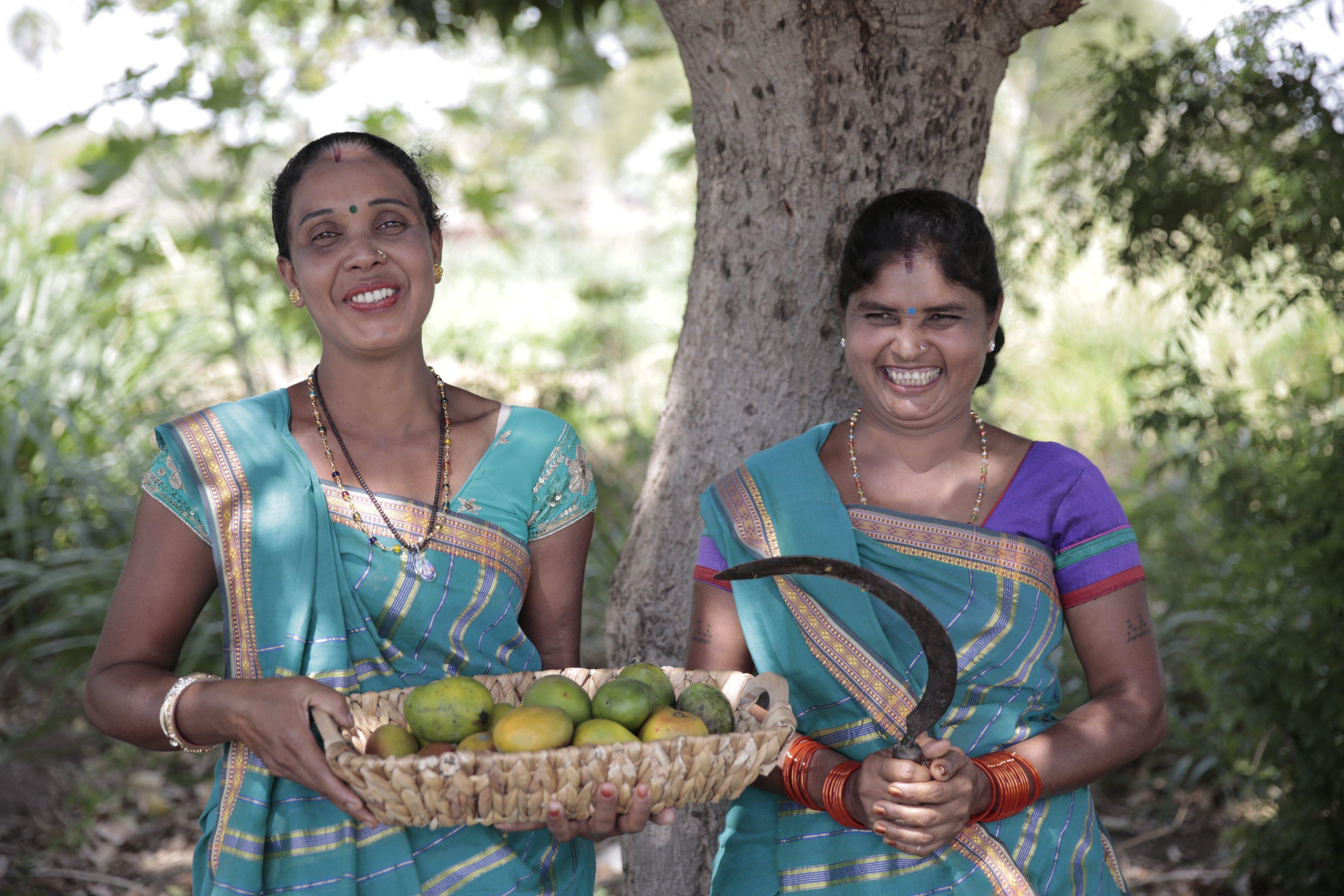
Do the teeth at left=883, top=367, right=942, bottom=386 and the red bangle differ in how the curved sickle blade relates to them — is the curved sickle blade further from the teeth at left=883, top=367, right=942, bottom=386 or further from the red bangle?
the teeth at left=883, top=367, right=942, bottom=386

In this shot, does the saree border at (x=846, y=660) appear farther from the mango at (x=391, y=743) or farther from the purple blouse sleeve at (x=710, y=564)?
the mango at (x=391, y=743)

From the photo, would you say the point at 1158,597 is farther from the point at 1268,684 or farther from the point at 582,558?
the point at 582,558

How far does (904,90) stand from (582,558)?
4.57 ft

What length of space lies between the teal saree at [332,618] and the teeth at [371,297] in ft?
0.96

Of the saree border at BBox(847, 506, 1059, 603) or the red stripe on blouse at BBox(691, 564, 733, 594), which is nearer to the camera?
the saree border at BBox(847, 506, 1059, 603)

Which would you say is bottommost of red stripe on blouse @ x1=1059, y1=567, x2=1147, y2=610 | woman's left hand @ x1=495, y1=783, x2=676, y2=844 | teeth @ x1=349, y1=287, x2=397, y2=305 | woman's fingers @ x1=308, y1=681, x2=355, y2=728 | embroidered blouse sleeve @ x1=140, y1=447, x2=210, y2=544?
woman's left hand @ x1=495, y1=783, x2=676, y2=844

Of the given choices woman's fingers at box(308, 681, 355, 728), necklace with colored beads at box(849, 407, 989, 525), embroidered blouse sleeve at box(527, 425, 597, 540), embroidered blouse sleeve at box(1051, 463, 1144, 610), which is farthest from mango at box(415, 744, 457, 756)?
embroidered blouse sleeve at box(1051, 463, 1144, 610)

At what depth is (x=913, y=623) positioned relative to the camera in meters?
1.89

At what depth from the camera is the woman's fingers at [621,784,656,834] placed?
5.76 ft

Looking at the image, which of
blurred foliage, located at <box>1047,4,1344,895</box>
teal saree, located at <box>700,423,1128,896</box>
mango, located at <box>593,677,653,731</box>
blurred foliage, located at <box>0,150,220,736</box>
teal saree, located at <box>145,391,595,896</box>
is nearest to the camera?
mango, located at <box>593,677,653,731</box>

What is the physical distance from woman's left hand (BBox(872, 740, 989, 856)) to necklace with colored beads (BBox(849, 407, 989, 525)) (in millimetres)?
515

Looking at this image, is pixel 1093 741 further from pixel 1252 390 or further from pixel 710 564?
pixel 1252 390

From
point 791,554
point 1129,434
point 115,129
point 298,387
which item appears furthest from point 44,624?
point 1129,434

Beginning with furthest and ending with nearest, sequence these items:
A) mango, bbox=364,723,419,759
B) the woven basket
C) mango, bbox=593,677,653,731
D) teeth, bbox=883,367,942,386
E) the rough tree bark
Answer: the rough tree bark < teeth, bbox=883,367,942,386 < mango, bbox=593,677,653,731 < mango, bbox=364,723,419,759 < the woven basket
